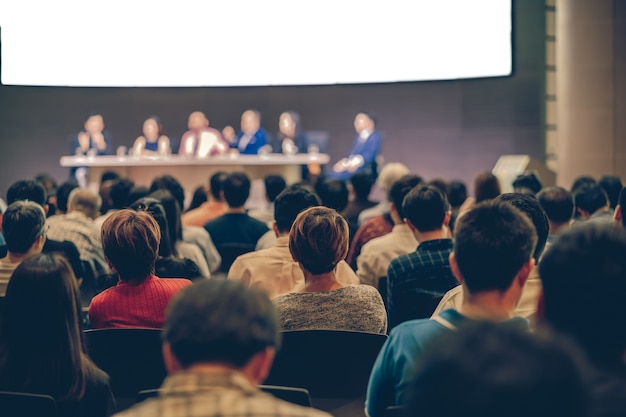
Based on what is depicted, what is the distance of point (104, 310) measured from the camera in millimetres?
2797

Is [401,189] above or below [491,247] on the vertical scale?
above

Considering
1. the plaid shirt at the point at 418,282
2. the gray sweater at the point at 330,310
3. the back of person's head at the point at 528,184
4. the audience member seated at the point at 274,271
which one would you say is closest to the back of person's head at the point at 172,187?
the audience member seated at the point at 274,271

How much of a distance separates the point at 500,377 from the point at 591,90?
29.8 feet

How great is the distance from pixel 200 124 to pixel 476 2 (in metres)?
3.71

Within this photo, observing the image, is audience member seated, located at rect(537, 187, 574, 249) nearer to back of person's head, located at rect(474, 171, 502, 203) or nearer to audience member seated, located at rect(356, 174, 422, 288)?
audience member seated, located at rect(356, 174, 422, 288)

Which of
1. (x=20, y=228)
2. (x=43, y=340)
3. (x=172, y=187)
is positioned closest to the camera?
(x=43, y=340)

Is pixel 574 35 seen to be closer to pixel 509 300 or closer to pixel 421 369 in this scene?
pixel 509 300

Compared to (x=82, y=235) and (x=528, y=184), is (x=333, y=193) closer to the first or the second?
(x=528, y=184)

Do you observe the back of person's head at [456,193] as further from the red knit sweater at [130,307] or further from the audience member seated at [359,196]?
the red knit sweater at [130,307]

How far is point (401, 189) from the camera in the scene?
439 centimetres

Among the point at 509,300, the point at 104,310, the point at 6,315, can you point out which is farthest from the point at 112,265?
the point at 509,300

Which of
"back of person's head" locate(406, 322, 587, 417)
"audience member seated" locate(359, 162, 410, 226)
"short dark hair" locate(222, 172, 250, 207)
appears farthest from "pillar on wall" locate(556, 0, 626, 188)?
"back of person's head" locate(406, 322, 587, 417)

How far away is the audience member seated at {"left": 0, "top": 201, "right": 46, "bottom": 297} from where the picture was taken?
129 inches

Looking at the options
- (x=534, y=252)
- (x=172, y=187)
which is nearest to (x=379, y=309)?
(x=534, y=252)
